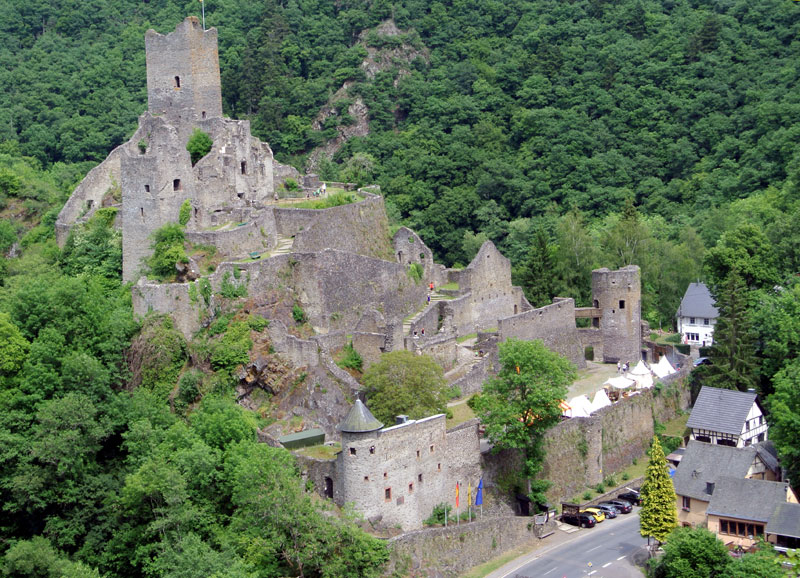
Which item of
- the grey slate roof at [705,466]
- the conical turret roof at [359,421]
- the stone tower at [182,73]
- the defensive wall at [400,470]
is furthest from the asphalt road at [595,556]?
the stone tower at [182,73]

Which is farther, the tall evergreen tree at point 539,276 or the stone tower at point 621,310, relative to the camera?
the tall evergreen tree at point 539,276

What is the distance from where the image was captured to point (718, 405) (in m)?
57.5

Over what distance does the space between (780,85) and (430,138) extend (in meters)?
26.5

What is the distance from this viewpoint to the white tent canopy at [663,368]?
62.0 m

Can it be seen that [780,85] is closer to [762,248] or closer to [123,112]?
[762,248]

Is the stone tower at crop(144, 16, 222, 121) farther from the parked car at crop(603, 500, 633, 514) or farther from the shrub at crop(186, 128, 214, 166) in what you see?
the parked car at crop(603, 500, 633, 514)

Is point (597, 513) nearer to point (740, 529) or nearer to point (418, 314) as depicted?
point (740, 529)

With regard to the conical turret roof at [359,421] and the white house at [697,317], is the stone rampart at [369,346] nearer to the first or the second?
the conical turret roof at [359,421]

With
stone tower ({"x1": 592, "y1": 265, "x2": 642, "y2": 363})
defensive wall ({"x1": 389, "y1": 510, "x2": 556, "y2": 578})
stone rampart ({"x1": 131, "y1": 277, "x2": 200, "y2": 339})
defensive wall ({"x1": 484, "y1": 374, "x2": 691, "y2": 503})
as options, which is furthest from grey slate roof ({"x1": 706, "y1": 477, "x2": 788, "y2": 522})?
stone rampart ({"x1": 131, "y1": 277, "x2": 200, "y2": 339})

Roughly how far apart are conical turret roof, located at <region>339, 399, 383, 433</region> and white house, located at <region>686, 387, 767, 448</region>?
1696 cm

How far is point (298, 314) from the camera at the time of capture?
56.8 metres

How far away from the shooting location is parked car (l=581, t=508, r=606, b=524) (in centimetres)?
5319

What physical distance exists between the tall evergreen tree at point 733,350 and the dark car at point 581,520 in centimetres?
1050

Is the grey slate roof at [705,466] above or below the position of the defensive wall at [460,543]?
above
